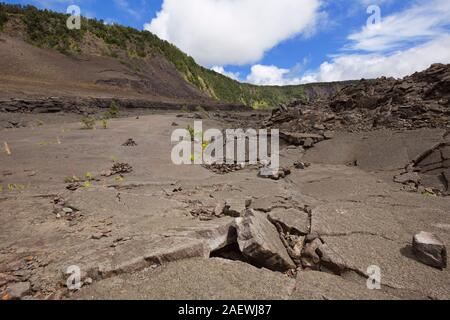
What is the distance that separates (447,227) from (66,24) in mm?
35255

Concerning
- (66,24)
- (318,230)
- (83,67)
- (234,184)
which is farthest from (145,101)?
(318,230)

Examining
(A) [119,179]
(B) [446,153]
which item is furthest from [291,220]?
(B) [446,153]

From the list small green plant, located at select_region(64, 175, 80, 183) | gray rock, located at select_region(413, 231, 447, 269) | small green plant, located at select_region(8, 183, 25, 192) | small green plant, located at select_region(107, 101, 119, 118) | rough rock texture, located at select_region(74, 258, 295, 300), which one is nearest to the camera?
rough rock texture, located at select_region(74, 258, 295, 300)

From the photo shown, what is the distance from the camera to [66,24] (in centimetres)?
2962

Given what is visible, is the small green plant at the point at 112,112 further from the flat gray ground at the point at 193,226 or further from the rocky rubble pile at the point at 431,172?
the rocky rubble pile at the point at 431,172

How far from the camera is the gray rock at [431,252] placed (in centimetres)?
252

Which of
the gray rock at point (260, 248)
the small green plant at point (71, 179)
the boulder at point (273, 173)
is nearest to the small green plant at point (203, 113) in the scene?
the boulder at point (273, 173)

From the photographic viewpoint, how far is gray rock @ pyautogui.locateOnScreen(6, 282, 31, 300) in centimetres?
219

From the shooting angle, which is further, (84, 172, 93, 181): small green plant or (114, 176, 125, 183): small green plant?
(84, 172, 93, 181): small green plant

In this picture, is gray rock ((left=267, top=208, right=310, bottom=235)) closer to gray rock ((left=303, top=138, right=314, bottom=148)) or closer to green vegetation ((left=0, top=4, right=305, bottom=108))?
gray rock ((left=303, top=138, right=314, bottom=148))

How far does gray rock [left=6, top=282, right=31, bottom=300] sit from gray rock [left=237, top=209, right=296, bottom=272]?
1.73 m

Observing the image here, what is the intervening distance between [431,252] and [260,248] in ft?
4.89

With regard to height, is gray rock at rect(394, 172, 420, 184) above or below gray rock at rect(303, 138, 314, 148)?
below

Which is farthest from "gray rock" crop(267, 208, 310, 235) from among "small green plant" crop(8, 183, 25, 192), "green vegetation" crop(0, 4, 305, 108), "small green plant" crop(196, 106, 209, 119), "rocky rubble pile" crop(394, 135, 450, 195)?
"green vegetation" crop(0, 4, 305, 108)
